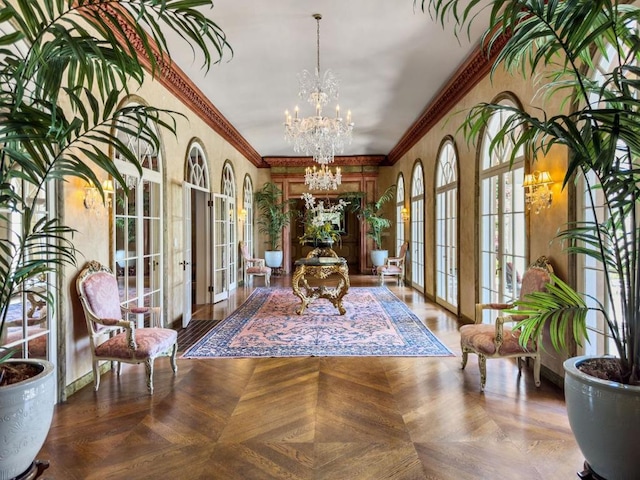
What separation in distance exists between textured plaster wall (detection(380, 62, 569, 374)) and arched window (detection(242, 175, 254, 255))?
3938 mm

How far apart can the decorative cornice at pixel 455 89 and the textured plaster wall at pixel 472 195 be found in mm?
88

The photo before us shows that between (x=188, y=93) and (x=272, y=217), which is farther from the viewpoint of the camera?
(x=272, y=217)

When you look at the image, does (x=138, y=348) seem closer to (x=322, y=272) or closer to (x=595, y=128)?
(x=322, y=272)

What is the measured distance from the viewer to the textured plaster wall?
333 cm

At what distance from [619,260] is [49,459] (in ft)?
10.7

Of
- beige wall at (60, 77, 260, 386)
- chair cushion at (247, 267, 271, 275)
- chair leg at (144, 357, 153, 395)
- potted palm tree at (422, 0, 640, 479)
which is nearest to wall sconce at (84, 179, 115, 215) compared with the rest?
beige wall at (60, 77, 260, 386)

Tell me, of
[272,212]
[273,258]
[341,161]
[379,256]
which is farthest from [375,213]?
[273,258]

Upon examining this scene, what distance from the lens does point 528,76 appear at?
367cm

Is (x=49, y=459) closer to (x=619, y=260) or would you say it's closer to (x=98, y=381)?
(x=98, y=381)

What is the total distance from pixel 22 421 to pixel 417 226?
772 centimetres

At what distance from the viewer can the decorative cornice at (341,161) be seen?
1102 centimetres

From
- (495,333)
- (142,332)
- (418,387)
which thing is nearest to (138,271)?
(142,332)

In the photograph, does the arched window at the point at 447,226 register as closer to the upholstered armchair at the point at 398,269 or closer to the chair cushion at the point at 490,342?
the upholstered armchair at the point at 398,269

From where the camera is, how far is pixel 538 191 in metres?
3.47
